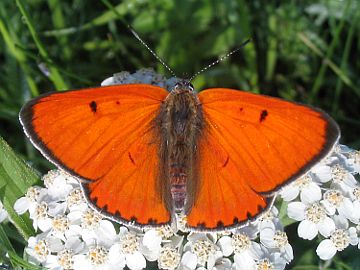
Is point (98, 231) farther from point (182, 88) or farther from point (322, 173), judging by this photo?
point (322, 173)

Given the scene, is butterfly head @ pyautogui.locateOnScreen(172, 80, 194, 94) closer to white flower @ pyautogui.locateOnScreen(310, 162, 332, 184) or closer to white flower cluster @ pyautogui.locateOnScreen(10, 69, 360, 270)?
white flower cluster @ pyautogui.locateOnScreen(10, 69, 360, 270)

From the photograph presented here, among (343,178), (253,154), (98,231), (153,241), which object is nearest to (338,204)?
(343,178)

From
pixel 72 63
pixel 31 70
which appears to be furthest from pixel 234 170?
pixel 72 63

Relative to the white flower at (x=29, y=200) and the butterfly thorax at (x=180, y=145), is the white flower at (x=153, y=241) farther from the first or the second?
the white flower at (x=29, y=200)

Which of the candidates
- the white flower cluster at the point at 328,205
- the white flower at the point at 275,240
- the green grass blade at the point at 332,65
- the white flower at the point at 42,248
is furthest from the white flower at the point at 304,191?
the green grass blade at the point at 332,65

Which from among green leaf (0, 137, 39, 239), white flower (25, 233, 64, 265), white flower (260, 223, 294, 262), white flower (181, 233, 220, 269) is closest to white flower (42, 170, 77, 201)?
green leaf (0, 137, 39, 239)
